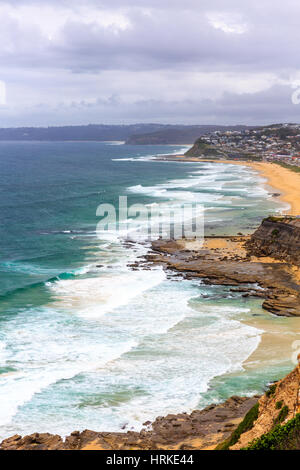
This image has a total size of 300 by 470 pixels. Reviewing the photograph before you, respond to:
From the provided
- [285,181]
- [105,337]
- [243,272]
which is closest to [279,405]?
[105,337]

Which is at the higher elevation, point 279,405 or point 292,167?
point 292,167

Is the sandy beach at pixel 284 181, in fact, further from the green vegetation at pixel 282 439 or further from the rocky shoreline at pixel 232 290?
the green vegetation at pixel 282 439

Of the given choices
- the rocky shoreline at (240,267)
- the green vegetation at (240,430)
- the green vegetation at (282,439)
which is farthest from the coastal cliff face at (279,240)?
the green vegetation at (282,439)

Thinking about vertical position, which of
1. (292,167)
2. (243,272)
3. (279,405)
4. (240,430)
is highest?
(292,167)

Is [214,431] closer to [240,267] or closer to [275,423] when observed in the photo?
[275,423]

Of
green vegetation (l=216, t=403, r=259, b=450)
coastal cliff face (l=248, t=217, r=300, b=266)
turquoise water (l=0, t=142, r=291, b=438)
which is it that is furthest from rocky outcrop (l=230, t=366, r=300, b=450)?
coastal cliff face (l=248, t=217, r=300, b=266)

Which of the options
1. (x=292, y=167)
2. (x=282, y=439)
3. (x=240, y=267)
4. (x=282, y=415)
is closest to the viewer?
(x=282, y=439)
